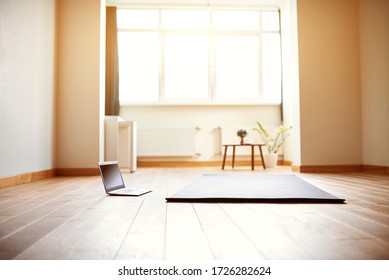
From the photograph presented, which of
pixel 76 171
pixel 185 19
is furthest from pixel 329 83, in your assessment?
pixel 76 171

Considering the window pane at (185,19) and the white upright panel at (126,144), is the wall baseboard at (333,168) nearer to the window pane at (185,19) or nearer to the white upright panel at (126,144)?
the white upright panel at (126,144)

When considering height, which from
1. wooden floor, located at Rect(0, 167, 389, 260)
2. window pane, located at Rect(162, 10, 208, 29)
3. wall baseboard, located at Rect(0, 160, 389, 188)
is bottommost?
wooden floor, located at Rect(0, 167, 389, 260)

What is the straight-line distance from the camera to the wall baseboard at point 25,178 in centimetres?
243

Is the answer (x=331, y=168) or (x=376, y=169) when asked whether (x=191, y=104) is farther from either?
(x=376, y=169)

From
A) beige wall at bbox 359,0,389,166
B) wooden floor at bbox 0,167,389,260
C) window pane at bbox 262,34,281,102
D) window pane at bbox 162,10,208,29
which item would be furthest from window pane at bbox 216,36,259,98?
wooden floor at bbox 0,167,389,260

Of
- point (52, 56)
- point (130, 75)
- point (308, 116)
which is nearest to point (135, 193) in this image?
point (52, 56)

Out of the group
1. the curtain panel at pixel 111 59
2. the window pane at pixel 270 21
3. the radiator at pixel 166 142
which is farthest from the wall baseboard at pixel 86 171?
the window pane at pixel 270 21

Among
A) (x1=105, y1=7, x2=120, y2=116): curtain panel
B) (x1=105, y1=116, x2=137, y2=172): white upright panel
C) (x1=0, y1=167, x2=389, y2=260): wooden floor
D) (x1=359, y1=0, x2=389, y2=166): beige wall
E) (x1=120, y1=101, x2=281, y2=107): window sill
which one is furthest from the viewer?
(x1=120, y1=101, x2=281, y2=107): window sill

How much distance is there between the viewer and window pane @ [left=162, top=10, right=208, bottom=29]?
221 inches

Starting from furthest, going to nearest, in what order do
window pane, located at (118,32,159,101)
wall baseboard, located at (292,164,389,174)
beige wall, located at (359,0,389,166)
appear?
1. window pane, located at (118,32,159,101)
2. wall baseboard, located at (292,164,389,174)
3. beige wall, located at (359,0,389,166)

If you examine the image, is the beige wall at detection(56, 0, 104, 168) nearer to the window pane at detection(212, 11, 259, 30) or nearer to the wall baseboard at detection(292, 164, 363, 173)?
the wall baseboard at detection(292, 164, 363, 173)

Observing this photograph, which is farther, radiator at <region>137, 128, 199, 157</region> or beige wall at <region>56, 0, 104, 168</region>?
radiator at <region>137, 128, 199, 157</region>

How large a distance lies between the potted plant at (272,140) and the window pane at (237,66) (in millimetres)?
A: 808

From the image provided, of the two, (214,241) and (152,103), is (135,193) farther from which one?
(152,103)
